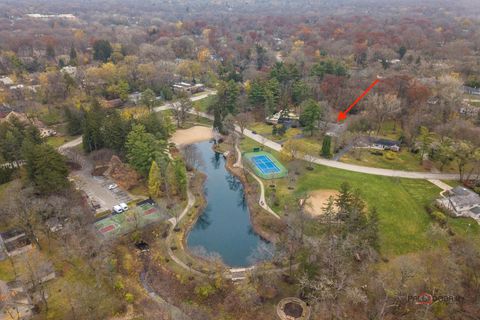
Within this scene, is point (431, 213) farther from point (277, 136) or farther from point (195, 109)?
point (195, 109)

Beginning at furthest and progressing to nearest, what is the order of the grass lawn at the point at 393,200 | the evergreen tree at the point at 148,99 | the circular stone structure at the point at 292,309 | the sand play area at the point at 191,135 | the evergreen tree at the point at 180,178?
the evergreen tree at the point at 148,99
the sand play area at the point at 191,135
the evergreen tree at the point at 180,178
the grass lawn at the point at 393,200
the circular stone structure at the point at 292,309

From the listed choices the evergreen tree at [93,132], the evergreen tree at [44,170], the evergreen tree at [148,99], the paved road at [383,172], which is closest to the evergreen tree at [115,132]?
the evergreen tree at [93,132]

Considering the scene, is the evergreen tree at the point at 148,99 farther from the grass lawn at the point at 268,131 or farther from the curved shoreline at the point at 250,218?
the curved shoreline at the point at 250,218

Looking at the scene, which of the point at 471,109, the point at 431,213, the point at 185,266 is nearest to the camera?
the point at 185,266

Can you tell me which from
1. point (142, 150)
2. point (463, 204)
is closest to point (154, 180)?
point (142, 150)

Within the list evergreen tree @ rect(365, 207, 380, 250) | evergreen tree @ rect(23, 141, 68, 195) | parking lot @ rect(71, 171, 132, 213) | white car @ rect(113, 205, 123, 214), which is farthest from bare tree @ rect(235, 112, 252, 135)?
evergreen tree @ rect(365, 207, 380, 250)

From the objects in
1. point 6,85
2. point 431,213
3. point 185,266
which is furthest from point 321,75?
point 6,85
